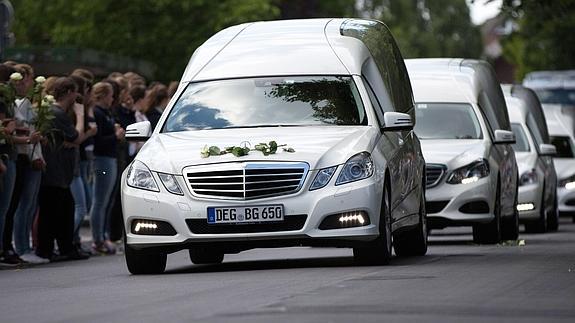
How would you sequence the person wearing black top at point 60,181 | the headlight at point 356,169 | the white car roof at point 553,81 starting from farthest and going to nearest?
the white car roof at point 553,81, the person wearing black top at point 60,181, the headlight at point 356,169

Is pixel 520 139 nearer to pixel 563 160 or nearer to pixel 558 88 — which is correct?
pixel 563 160

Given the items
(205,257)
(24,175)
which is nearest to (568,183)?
(24,175)

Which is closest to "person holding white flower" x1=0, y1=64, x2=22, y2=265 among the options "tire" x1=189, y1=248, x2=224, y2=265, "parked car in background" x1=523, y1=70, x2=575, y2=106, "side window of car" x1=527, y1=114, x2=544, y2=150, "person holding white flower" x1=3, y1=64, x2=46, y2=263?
"person holding white flower" x1=3, y1=64, x2=46, y2=263

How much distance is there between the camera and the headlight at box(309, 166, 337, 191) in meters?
14.6

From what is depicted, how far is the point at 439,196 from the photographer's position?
20750mm

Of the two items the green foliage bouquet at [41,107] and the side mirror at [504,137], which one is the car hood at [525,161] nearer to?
the side mirror at [504,137]

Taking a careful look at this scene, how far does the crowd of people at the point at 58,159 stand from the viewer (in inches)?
712

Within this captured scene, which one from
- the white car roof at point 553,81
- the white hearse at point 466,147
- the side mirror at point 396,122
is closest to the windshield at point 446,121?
the white hearse at point 466,147

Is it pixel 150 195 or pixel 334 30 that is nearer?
pixel 150 195

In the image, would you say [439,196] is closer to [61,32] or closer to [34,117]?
[34,117]

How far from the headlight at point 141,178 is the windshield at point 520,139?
12.2m

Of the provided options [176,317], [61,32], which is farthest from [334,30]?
[61,32]

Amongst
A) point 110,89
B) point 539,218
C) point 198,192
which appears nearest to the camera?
point 198,192

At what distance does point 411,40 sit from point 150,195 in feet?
246
